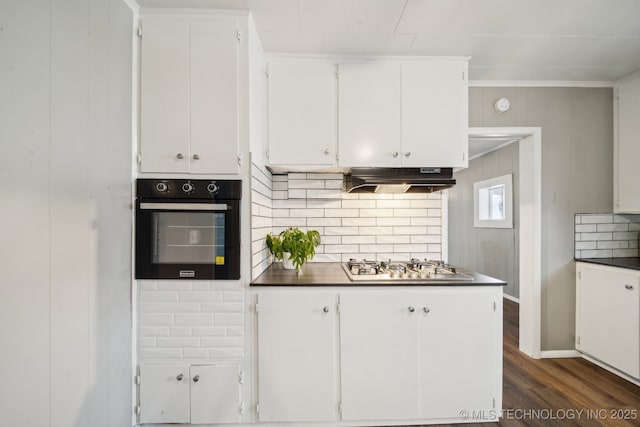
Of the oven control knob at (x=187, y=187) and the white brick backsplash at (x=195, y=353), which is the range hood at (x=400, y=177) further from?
the white brick backsplash at (x=195, y=353)

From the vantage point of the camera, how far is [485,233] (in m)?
5.01

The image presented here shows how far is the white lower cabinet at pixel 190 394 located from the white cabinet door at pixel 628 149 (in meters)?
3.47

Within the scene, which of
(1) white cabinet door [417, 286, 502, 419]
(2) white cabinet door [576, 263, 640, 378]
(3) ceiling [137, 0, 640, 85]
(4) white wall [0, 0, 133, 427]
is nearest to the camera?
(4) white wall [0, 0, 133, 427]

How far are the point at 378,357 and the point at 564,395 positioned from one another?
1.56 metres

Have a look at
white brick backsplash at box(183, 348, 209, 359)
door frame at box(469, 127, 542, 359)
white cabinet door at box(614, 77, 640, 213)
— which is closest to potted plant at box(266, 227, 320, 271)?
white brick backsplash at box(183, 348, 209, 359)

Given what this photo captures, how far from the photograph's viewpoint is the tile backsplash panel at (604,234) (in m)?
2.62

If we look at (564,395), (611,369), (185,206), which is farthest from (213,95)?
→ (611,369)

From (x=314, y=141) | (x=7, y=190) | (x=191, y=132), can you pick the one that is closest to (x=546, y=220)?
(x=314, y=141)

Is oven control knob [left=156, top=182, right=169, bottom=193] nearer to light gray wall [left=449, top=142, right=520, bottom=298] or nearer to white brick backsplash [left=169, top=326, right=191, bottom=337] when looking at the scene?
white brick backsplash [left=169, top=326, right=191, bottom=337]

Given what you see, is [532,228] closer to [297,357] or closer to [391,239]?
[391,239]

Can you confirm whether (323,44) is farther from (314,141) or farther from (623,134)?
(623,134)

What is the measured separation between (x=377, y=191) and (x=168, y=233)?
62.0 inches

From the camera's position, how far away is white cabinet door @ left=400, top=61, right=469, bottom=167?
6.86ft

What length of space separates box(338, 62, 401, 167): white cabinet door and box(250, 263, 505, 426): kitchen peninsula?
92 centimetres
